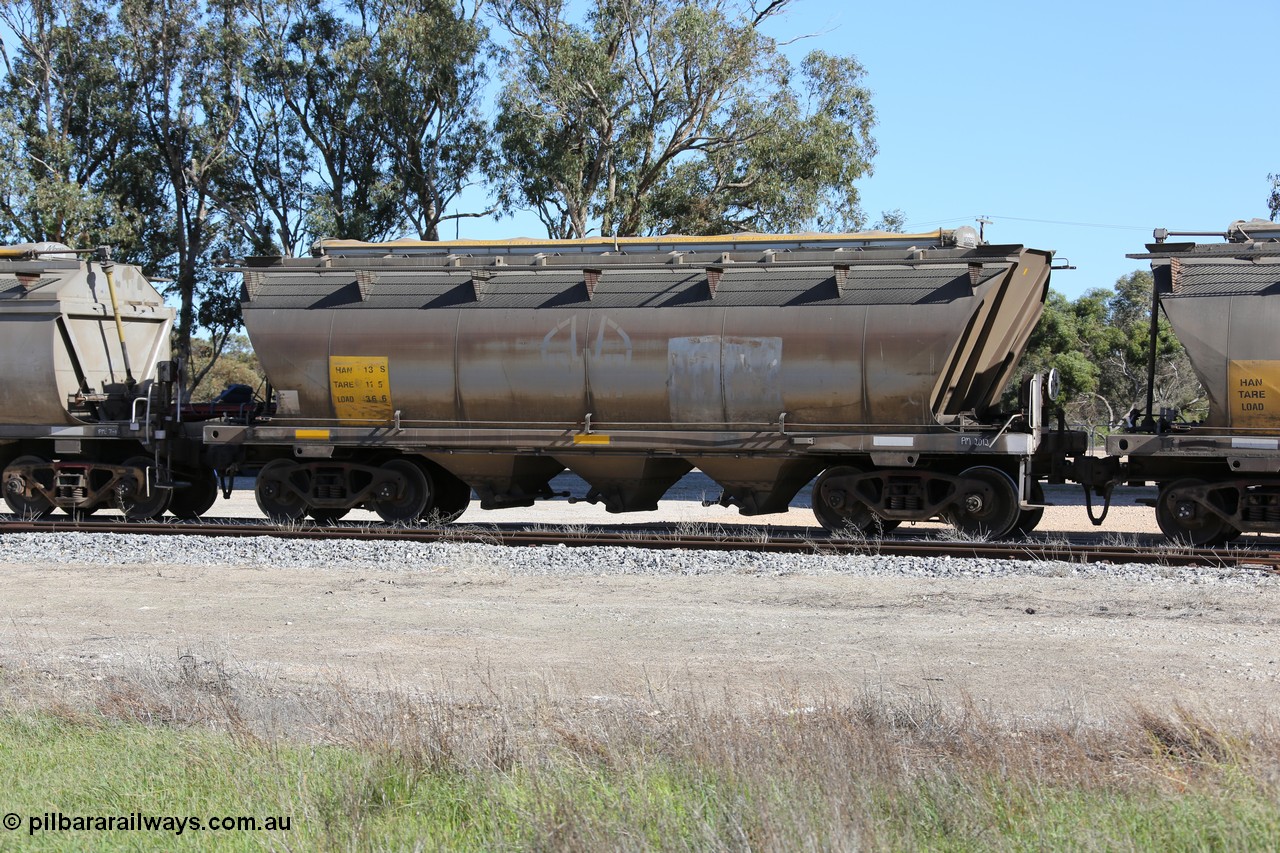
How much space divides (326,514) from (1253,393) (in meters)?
12.2

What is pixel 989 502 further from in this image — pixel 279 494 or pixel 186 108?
pixel 186 108

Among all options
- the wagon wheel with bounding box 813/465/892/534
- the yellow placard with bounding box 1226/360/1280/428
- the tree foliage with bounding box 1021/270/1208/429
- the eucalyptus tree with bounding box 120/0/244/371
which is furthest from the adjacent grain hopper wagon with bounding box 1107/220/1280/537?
the eucalyptus tree with bounding box 120/0/244/371

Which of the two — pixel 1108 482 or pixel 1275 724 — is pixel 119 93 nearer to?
pixel 1108 482

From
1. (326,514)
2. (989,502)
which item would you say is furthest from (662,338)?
(326,514)

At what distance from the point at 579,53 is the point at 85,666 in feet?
98.6

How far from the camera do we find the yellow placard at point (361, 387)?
16.9 metres

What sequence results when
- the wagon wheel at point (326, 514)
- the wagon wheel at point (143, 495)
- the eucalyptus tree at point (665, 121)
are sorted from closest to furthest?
the wagon wheel at point (326, 514) < the wagon wheel at point (143, 495) < the eucalyptus tree at point (665, 121)

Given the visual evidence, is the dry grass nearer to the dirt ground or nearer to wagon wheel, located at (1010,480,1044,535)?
the dirt ground

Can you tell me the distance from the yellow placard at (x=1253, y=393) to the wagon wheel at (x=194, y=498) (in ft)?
46.6

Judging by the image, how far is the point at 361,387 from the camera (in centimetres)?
1698

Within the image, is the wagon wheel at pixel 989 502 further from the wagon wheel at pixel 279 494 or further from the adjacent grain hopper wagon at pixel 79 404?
the adjacent grain hopper wagon at pixel 79 404

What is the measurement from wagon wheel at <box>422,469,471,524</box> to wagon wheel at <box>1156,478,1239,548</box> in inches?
363

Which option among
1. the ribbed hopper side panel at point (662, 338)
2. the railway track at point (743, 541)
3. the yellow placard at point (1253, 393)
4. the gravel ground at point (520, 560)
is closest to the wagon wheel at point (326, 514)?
the railway track at point (743, 541)

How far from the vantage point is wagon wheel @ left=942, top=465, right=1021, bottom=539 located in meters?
15.1
